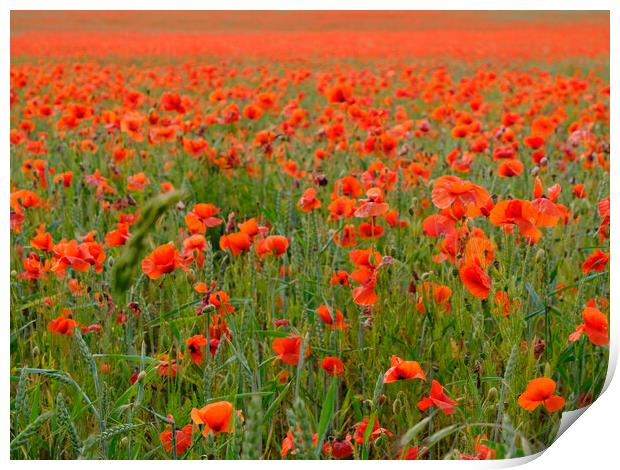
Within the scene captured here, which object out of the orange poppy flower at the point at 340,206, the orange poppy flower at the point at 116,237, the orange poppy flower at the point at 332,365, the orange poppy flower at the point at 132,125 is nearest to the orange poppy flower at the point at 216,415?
the orange poppy flower at the point at 332,365

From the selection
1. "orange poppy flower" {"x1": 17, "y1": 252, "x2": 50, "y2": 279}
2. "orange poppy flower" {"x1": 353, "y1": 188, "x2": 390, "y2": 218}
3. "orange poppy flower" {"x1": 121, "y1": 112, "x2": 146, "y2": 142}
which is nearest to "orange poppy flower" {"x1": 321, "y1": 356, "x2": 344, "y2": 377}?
"orange poppy flower" {"x1": 353, "y1": 188, "x2": 390, "y2": 218}

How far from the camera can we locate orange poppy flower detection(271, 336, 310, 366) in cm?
103

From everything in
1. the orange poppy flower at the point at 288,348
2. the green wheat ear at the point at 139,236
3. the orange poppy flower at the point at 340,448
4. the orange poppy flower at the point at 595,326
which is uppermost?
the green wheat ear at the point at 139,236

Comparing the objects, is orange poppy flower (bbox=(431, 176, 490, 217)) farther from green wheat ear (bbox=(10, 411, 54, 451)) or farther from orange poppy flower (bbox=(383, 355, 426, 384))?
green wheat ear (bbox=(10, 411, 54, 451))

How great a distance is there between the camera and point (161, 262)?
109cm

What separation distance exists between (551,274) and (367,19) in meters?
0.97

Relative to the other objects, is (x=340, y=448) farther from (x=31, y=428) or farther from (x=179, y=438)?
(x=31, y=428)

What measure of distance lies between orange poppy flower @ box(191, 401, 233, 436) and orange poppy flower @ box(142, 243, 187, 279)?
1.03ft

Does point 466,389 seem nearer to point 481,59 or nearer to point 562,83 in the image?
point 562,83

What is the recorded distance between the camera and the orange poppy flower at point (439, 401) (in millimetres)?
961

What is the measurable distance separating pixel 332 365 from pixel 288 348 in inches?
2.5

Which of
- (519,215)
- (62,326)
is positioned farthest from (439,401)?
(62,326)

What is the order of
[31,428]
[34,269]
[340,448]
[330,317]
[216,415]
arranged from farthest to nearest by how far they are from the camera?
[34,269] < [330,317] < [340,448] < [216,415] < [31,428]

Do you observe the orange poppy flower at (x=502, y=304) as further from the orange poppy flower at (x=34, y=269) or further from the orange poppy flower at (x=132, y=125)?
the orange poppy flower at (x=132, y=125)
